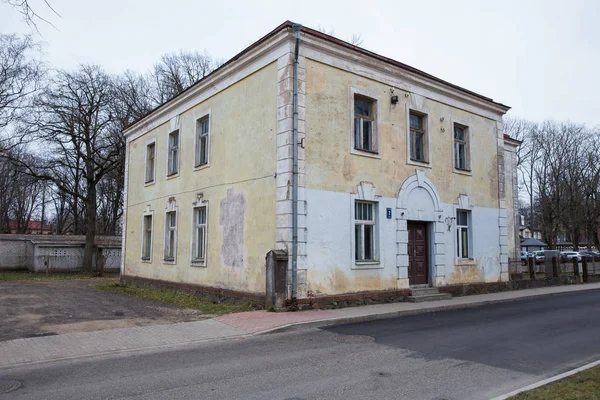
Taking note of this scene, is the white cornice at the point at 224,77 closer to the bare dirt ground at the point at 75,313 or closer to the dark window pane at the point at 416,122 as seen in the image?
the dark window pane at the point at 416,122

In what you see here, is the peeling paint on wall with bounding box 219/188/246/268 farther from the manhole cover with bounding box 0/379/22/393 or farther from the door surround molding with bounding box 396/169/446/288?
the manhole cover with bounding box 0/379/22/393

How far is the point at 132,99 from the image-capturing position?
3581 centimetres

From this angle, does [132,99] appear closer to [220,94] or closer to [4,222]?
[220,94]

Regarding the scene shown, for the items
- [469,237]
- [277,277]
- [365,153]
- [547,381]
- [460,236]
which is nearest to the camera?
[547,381]

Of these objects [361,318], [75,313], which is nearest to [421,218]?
[361,318]

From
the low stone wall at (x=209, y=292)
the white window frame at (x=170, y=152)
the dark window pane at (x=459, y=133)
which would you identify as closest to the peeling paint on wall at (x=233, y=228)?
the low stone wall at (x=209, y=292)

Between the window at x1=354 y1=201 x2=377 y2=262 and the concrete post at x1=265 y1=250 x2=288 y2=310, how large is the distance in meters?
2.66

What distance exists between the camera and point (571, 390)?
534 cm

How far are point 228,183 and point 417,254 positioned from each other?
6733mm

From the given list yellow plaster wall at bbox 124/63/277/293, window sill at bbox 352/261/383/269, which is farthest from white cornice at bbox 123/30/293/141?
window sill at bbox 352/261/383/269

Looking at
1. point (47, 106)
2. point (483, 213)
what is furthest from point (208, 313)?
point (47, 106)

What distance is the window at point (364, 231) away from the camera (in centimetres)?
1368

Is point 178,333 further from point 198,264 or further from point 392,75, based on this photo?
point 392,75

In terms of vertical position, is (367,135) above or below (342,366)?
above
